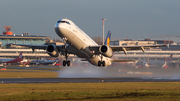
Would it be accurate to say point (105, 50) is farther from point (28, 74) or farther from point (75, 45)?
point (28, 74)

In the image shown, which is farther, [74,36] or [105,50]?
[105,50]

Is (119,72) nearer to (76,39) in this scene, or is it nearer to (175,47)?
(76,39)

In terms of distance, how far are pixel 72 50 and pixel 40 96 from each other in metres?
13.6

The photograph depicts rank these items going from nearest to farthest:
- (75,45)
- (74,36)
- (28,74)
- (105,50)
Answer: (74,36) → (75,45) → (105,50) → (28,74)

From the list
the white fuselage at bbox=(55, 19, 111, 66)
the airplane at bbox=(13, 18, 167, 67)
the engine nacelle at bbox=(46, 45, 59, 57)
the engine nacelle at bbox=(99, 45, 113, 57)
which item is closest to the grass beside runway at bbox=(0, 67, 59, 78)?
the airplane at bbox=(13, 18, 167, 67)

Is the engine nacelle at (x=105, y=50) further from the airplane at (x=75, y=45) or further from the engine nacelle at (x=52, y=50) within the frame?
the engine nacelle at (x=52, y=50)

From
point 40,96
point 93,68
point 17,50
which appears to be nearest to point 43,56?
point 17,50

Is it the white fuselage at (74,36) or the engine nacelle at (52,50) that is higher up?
the white fuselage at (74,36)

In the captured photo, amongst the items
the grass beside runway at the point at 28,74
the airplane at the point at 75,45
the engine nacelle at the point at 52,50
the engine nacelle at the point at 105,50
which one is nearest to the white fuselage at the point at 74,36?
the airplane at the point at 75,45

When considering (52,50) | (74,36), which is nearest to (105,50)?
(74,36)

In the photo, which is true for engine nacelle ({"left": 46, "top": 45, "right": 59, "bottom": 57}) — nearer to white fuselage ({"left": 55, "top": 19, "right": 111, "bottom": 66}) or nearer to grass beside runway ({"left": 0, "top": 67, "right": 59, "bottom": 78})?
white fuselage ({"left": 55, "top": 19, "right": 111, "bottom": 66})

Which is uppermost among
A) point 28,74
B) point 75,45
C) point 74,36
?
point 74,36

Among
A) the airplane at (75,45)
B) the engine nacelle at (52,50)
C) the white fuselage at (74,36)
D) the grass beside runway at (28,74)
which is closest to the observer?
the white fuselage at (74,36)

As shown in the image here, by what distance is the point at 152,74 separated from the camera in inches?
2884
